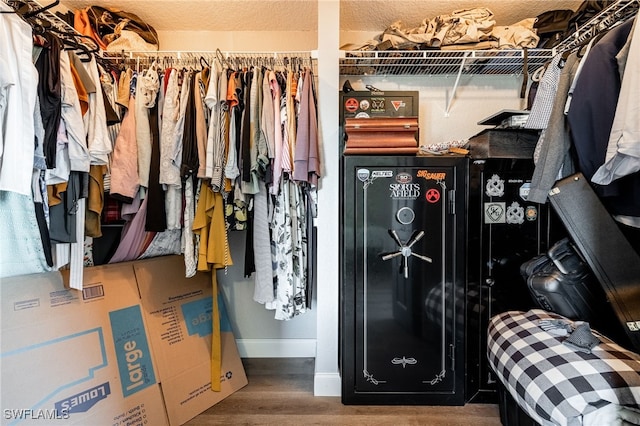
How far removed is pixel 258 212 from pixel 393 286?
0.84 m

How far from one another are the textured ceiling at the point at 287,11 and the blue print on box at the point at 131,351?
1834mm

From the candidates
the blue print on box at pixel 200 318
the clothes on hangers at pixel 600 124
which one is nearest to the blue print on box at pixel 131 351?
the blue print on box at pixel 200 318

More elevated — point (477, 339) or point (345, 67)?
point (345, 67)

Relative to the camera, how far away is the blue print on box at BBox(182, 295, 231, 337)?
174 cm

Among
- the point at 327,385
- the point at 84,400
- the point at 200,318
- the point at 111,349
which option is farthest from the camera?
the point at 200,318

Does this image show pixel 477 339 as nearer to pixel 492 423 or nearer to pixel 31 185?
pixel 492 423

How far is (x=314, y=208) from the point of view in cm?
165

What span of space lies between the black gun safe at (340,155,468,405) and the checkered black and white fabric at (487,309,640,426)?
0.39 metres

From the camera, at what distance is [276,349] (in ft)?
6.95

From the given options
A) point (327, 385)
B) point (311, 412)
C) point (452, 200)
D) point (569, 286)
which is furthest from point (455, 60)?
point (311, 412)

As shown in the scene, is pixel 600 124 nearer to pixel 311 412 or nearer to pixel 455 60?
pixel 455 60

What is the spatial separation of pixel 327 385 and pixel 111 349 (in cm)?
113

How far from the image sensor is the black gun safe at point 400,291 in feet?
5.02

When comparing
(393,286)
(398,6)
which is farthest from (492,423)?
(398,6)
